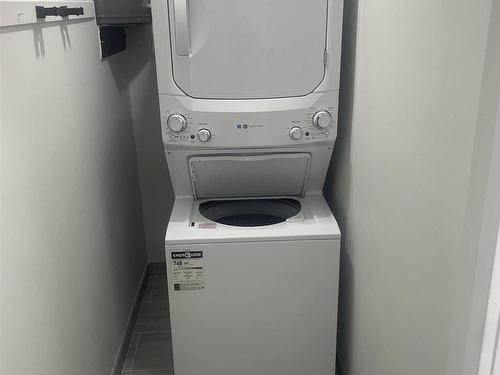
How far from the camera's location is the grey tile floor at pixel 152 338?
2.16m

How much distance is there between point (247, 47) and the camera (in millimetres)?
1635

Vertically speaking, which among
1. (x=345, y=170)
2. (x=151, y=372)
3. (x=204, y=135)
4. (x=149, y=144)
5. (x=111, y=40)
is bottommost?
(x=151, y=372)

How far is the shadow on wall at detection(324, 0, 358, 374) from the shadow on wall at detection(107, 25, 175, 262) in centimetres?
101

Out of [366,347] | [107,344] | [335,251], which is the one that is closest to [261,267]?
[335,251]

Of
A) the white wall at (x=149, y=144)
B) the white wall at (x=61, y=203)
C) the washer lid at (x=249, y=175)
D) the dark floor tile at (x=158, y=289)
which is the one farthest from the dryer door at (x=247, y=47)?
the dark floor tile at (x=158, y=289)

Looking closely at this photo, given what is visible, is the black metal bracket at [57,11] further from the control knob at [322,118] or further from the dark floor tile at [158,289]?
the dark floor tile at [158,289]

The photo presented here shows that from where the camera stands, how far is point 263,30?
1622 millimetres

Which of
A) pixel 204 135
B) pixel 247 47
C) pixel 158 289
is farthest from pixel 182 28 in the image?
pixel 158 289

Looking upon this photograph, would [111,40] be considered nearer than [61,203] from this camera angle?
No

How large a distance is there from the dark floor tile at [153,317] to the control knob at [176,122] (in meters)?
1.14

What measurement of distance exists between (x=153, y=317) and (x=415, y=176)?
1.74m

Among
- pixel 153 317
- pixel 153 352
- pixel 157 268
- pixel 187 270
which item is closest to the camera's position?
pixel 187 270

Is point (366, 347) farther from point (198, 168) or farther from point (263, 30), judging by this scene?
point (263, 30)

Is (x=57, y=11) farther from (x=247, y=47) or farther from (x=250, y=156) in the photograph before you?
(x=250, y=156)
